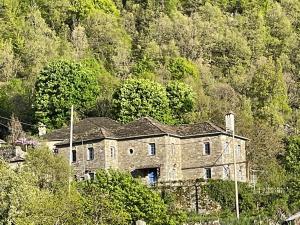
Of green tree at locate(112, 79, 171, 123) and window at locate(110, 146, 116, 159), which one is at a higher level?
green tree at locate(112, 79, 171, 123)

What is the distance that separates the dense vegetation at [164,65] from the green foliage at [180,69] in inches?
5.1

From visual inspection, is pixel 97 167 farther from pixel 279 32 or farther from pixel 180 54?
pixel 279 32

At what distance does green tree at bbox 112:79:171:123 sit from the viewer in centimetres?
6512

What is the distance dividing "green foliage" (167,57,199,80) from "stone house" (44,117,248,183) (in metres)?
28.9

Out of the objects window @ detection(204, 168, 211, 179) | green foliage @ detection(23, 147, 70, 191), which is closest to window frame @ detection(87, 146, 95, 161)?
window @ detection(204, 168, 211, 179)

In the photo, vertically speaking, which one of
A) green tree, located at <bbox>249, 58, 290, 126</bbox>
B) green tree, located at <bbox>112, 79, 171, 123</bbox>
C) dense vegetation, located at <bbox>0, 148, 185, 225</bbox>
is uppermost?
green tree, located at <bbox>249, 58, 290, 126</bbox>

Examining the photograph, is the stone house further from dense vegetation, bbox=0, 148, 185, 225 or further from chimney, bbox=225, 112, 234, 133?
dense vegetation, bbox=0, 148, 185, 225

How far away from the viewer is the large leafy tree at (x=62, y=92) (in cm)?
6788

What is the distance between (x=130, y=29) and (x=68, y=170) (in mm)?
76240

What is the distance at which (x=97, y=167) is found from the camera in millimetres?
52875

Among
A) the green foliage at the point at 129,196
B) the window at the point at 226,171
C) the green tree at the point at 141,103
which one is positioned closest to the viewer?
the green foliage at the point at 129,196

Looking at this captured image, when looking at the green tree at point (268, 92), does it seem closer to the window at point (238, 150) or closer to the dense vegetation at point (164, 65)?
the dense vegetation at point (164, 65)

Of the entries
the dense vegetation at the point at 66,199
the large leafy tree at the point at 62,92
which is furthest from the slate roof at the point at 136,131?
the dense vegetation at the point at 66,199

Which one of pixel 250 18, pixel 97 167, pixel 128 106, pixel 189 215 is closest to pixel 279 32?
pixel 250 18
